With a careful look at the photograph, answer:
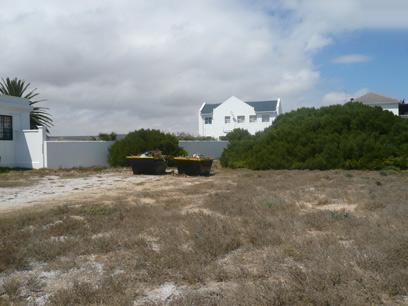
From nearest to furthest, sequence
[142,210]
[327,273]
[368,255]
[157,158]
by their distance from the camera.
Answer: [327,273], [368,255], [142,210], [157,158]

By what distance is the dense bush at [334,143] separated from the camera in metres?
23.1

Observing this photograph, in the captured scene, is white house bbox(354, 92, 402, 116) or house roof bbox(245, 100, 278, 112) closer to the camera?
house roof bbox(245, 100, 278, 112)

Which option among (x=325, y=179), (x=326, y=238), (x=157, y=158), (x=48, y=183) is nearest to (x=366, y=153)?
(x=325, y=179)

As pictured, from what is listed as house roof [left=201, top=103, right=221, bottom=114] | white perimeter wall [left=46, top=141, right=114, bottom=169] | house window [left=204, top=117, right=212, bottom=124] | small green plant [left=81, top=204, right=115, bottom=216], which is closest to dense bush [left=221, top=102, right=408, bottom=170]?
white perimeter wall [left=46, top=141, right=114, bottom=169]

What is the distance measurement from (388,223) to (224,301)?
4.73 metres

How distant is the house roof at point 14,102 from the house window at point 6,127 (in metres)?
0.71

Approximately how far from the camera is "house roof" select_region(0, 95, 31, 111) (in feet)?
80.3

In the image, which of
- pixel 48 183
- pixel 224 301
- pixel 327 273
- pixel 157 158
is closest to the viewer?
pixel 224 301

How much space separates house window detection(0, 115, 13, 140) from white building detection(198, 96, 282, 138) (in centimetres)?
3539

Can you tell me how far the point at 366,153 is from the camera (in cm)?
2309

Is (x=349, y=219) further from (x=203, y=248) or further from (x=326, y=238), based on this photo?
(x=203, y=248)

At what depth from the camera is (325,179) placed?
1766 centimetres

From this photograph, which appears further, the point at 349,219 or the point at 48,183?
the point at 48,183

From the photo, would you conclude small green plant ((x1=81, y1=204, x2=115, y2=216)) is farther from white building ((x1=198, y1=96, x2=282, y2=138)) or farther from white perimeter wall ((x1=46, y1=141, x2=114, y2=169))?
white building ((x1=198, y1=96, x2=282, y2=138))
